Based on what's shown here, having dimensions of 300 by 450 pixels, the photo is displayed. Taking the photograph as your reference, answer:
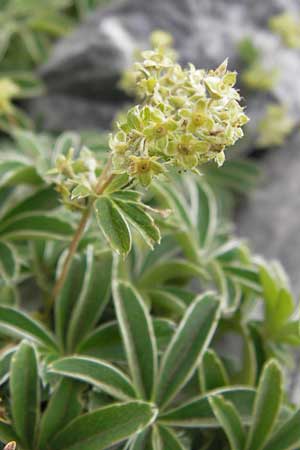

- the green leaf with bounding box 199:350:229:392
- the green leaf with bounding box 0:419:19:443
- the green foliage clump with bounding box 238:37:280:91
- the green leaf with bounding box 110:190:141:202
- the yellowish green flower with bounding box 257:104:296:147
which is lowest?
the green leaf with bounding box 0:419:19:443

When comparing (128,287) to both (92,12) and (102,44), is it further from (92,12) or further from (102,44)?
(92,12)

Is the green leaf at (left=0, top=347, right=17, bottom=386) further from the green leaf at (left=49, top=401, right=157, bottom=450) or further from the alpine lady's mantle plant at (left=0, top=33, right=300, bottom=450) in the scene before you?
the green leaf at (left=49, top=401, right=157, bottom=450)

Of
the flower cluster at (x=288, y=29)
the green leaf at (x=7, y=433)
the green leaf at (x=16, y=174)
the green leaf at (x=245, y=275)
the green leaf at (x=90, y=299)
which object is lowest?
the green leaf at (x=7, y=433)

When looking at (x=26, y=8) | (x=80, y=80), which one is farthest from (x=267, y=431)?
(x=26, y=8)

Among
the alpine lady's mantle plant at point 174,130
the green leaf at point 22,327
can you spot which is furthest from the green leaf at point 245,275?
the alpine lady's mantle plant at point 174,130

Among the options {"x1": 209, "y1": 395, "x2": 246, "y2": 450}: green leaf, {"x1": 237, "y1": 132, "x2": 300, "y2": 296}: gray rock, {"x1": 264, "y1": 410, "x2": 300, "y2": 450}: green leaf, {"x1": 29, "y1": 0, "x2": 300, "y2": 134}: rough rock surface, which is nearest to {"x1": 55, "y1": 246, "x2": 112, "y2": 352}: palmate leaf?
{"x1": 209, "y1": 395, "x2": 246, "y2": 450}: green leaf

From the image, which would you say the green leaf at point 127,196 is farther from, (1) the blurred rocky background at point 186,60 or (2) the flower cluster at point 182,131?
(1) the blurred rocky background at point 186,60
